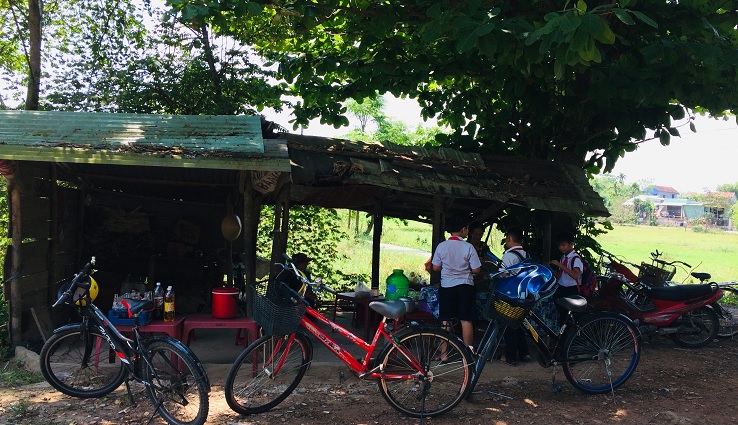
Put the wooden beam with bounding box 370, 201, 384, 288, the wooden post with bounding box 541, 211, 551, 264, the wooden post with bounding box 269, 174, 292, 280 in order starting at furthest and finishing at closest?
the wooden post with bounding box 541, 211, 551, 264
the wooden beam with bounding box 370, 201, 384, 288
the wooden post with bounding box 269, 174, 292, 280

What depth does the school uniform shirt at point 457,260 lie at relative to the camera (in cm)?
550

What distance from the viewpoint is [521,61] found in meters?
6.46

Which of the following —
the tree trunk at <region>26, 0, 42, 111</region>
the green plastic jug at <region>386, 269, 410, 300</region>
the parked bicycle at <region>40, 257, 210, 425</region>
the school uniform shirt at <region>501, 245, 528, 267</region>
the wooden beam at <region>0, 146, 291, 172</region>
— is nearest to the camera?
the parked bicycle at <region>40, 257, 210, 425</region>

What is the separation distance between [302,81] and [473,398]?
5.72 m

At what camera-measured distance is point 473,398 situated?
5.15m

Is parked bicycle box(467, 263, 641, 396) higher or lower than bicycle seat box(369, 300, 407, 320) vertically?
lower

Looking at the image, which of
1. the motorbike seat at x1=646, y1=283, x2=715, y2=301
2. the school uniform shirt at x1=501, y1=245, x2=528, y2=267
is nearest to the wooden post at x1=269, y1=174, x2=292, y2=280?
the school uniform shirt at x1=501, y1=245, x2=528, y2=267

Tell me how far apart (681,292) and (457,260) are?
11.6ft

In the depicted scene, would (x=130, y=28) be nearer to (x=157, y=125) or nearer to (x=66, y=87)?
(x=66, y=87)

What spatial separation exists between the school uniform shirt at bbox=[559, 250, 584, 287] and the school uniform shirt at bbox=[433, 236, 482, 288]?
1.45m

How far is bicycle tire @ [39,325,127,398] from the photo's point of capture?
4746mm

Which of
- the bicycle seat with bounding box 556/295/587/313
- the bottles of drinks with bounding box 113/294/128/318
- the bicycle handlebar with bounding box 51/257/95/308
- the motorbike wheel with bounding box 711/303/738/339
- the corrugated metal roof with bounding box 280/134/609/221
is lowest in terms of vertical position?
the motorbike wheel with bounding box 711/303/738/339

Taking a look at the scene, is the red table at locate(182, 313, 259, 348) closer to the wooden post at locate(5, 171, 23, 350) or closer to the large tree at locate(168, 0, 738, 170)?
the wooden post at locate(5, 171, 23, 350)

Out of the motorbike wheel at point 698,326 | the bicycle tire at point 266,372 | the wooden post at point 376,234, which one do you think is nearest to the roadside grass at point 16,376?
the bicycle tire at point 266,372
